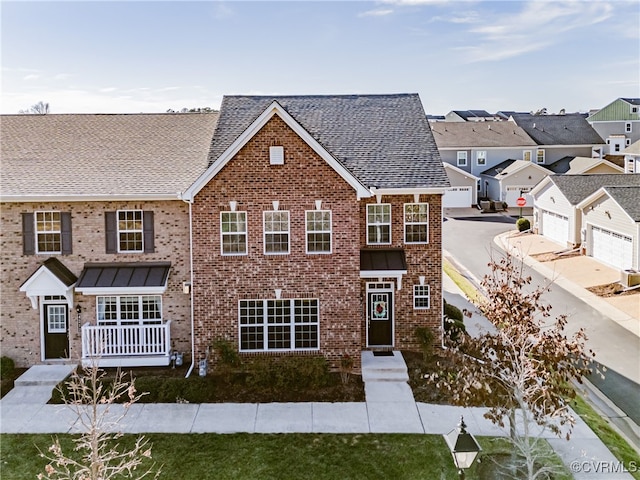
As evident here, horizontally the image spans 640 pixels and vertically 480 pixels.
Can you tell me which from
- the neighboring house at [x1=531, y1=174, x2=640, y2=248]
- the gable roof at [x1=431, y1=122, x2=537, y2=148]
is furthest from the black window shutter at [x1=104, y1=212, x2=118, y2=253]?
the gable roof at [x1=431, y1=122, x2=537, y2=148]

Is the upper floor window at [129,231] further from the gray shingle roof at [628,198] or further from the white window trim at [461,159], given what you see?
the white window trim at [461,159]

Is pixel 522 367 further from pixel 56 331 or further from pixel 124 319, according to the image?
pixel 56 331

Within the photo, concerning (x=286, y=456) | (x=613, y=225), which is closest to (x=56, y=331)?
(x=286, y=456)

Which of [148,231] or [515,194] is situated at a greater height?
[515,194]

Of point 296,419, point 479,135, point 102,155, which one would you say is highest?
point 479,135

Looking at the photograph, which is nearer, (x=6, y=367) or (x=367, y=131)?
(x=6, y=367)

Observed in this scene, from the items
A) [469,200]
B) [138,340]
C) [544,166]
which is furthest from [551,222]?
[138,340]

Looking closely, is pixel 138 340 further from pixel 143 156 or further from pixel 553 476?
pixel 553 476
